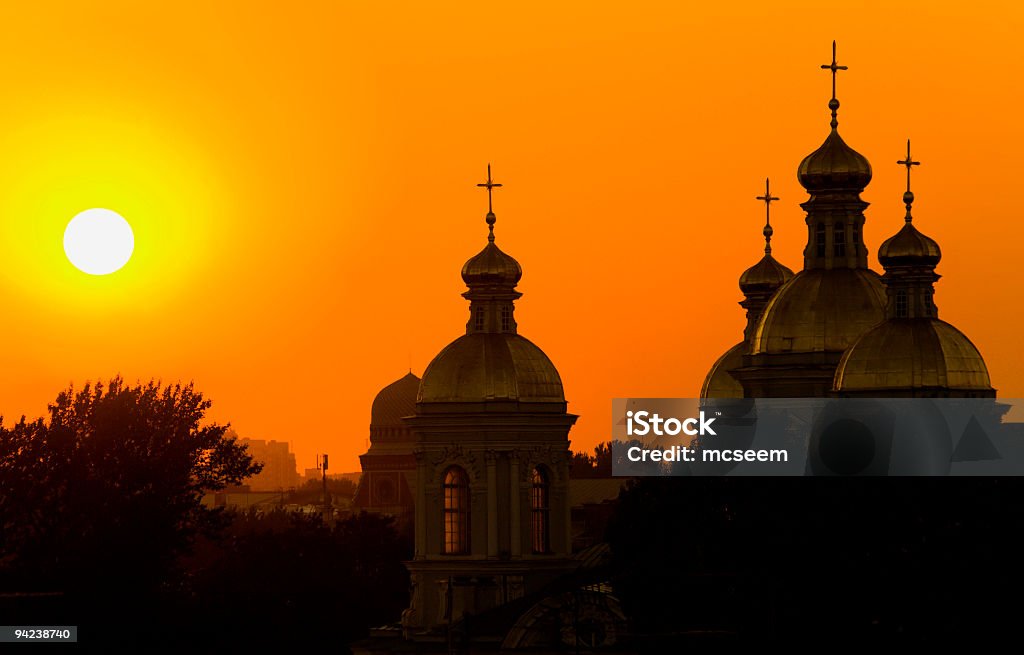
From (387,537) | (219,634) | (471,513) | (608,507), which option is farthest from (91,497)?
(608,507)

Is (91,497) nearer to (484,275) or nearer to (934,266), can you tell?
(484,275)

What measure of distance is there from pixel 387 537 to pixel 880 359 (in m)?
44.6

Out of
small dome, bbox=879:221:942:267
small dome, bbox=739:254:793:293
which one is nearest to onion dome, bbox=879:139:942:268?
small dome, bbox=879:221:942:267

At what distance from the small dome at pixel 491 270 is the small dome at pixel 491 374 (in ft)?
5.16

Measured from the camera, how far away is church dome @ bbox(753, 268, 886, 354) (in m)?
90.8

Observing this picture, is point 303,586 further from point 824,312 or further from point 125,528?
point 824,312

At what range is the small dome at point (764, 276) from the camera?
4124 inches

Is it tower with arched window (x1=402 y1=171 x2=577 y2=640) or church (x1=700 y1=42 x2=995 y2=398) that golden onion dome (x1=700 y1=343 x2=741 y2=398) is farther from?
tower with arched window (x1=402 y1=171 x2=577 y2=640)

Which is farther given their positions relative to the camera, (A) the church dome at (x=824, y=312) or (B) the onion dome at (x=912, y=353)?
(A) the church dome at (x=824, y=312)

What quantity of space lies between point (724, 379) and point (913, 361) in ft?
63.6

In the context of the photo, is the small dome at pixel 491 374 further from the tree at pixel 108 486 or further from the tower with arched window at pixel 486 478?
the tree at pixel 108 486

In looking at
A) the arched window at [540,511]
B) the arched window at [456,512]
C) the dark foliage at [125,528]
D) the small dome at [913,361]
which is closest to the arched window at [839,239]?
the small dome at [913,361]

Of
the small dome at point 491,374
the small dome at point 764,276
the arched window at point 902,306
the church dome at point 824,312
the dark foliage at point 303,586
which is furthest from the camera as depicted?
the small dome at point 764,276

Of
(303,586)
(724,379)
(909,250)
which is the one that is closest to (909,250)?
(909,250)
